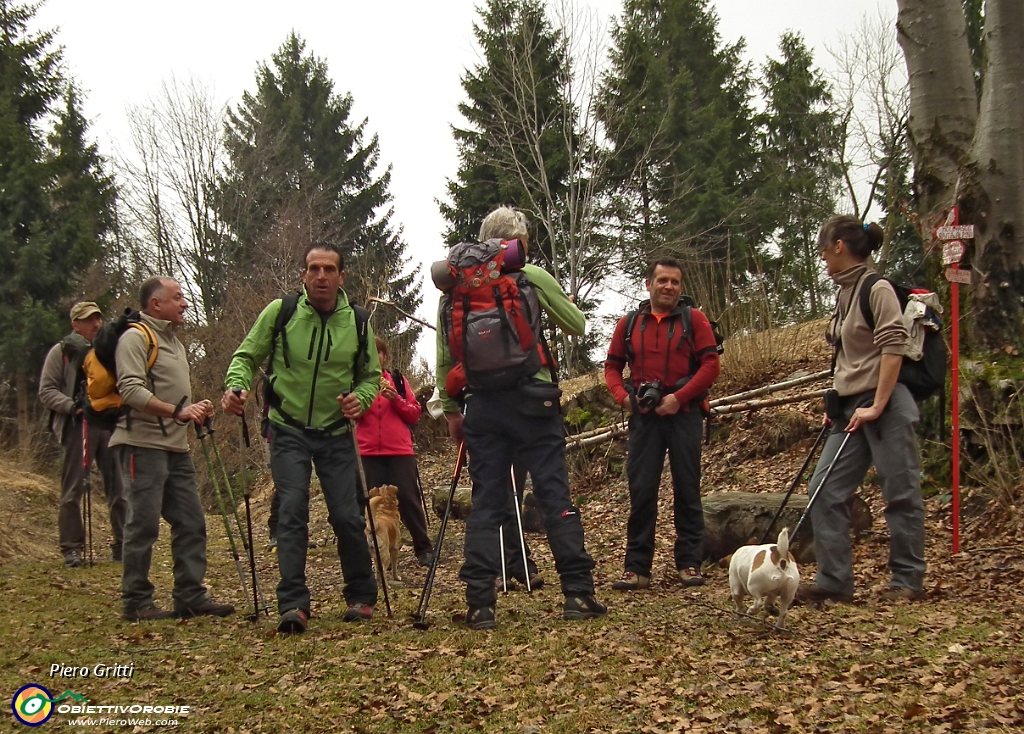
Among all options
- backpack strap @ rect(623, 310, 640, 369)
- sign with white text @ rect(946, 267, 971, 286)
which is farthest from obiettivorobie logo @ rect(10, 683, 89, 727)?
sign with white text @ rect(946, 267, 971, 286)

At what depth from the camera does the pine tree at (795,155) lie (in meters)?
29.2

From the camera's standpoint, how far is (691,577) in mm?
6766

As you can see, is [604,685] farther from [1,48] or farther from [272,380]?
[1,48]

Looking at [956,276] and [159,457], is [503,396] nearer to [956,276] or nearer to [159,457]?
[159,457]

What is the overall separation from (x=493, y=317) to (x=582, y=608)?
1.66 metres

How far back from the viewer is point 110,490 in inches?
352

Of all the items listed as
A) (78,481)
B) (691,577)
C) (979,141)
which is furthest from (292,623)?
(979,141)

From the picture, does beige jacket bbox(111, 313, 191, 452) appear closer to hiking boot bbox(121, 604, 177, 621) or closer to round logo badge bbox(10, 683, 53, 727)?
hiking boot bbox(121, 604, 177, 621)

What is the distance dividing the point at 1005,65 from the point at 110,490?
8.27 metres

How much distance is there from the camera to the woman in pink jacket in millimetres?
8461

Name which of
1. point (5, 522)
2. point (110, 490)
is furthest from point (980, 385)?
point (5, 522)

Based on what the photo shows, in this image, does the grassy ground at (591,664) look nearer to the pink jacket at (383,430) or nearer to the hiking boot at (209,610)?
the hiking boot at (209,610)

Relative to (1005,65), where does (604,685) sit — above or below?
below

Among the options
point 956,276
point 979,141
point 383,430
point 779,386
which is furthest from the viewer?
point 779,386
